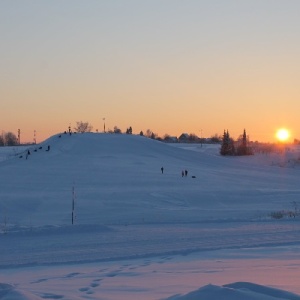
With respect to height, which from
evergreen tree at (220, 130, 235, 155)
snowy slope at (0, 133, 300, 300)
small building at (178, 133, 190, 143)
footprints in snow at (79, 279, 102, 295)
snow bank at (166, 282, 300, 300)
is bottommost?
snowy slope at (0, 133, 300, 300)

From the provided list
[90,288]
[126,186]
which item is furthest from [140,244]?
[126,186]

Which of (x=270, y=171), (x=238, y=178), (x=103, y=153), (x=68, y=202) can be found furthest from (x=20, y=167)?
(x=270, y=171)

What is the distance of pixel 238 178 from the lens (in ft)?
189

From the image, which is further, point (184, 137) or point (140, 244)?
point (184, 137)

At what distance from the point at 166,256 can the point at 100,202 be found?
21.4 m

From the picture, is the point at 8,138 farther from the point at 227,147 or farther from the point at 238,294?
the point at 238,294

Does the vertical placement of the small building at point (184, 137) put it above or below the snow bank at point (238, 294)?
above

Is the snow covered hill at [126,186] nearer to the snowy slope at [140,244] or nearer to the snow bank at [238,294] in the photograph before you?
the snowy slope at [140,244]

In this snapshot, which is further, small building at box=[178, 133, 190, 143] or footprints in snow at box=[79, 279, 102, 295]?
small building at box=[178, 133, 190, 143]

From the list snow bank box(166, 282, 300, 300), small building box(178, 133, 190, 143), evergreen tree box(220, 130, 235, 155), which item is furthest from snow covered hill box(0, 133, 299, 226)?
small building box(178, 133, 190, 143)

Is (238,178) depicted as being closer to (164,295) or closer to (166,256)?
(166,256)

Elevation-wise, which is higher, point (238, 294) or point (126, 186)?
point (238, 294)

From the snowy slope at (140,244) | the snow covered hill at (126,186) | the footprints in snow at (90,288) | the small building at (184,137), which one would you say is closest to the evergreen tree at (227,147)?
the snow covered hill at (126,186)

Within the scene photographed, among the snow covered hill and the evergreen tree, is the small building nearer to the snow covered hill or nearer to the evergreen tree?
the evergreen tree
